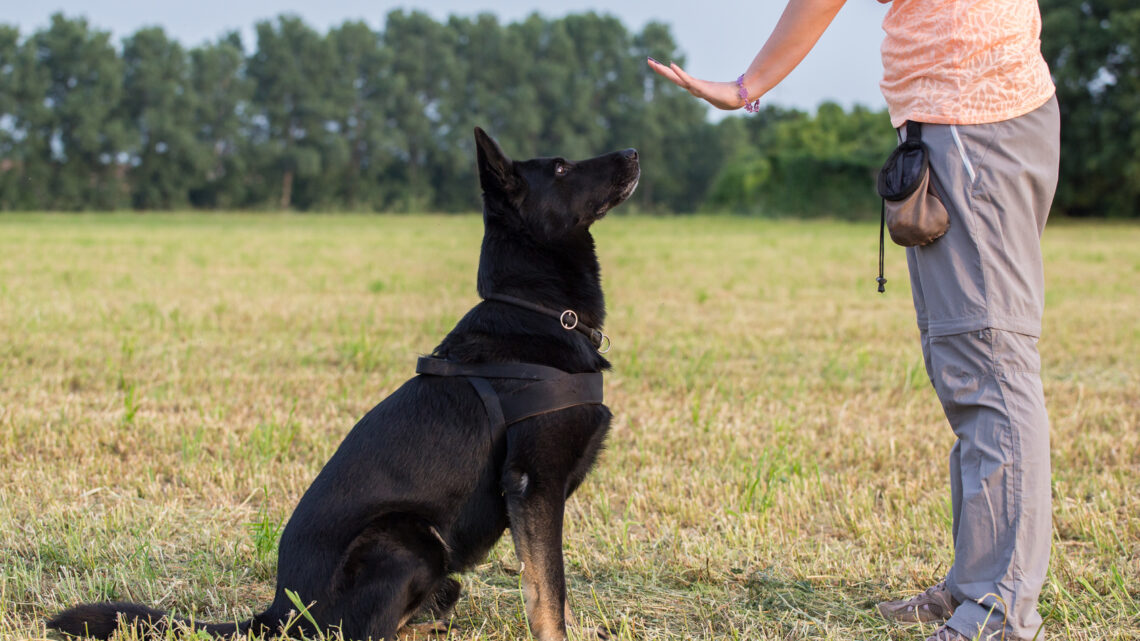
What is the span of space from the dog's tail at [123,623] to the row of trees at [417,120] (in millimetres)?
36871

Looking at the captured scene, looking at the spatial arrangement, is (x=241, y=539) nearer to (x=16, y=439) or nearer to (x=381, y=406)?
(x=381, y=406)

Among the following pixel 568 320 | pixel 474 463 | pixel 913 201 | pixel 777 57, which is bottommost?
pixel 474 463

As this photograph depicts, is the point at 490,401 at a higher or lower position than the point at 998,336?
lower

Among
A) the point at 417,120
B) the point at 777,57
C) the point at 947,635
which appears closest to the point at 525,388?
the point at 777,57

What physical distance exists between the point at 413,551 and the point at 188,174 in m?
50.8

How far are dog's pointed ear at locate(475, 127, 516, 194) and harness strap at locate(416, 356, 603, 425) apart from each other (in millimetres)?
604

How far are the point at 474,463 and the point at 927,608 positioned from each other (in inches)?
60.1

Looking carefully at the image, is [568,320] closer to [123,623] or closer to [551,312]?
[551,312]

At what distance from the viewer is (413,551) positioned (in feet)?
8.23

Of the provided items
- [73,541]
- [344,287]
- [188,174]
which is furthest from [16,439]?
[188,174]

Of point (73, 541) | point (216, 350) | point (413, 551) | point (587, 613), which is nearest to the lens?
point (413, 551)

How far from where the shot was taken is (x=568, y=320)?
2891mm

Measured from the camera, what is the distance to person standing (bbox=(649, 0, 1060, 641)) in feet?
8.00

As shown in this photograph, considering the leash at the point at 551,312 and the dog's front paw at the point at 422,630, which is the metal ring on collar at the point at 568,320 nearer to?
the leash at the point at 551,312
